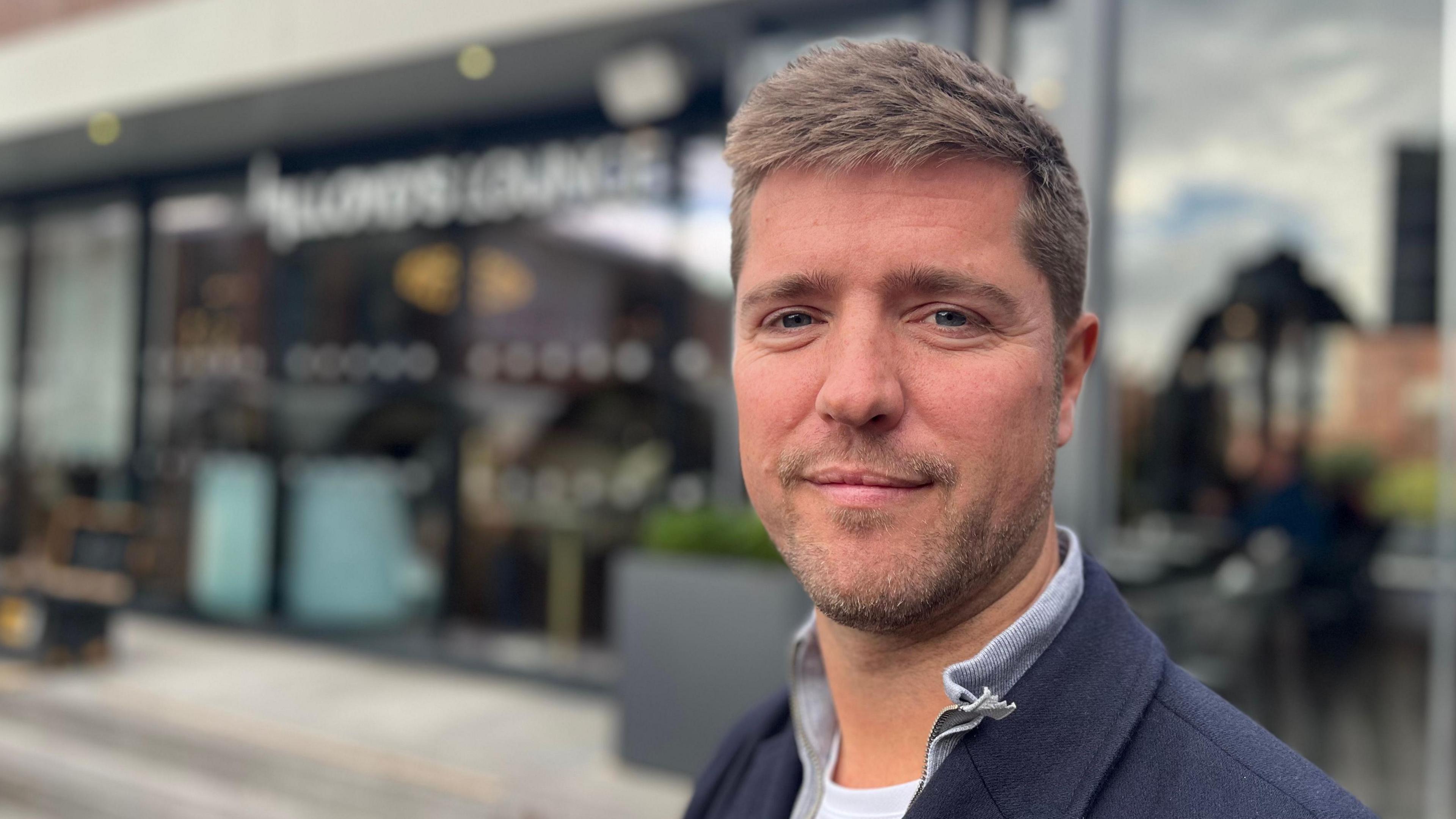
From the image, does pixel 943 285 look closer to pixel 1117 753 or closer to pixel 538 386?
pixel 1117 753

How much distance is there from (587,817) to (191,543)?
15.6 feet

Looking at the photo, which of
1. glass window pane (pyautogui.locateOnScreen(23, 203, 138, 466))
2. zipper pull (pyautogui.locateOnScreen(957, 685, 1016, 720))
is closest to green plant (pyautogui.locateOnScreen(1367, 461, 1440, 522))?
zipper pull (pyautogui.locateOnScreen(957, 685, 1016, 720))

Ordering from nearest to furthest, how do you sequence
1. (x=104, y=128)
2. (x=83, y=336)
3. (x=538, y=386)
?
(x=538, y=386), (x=104, y=128), (x=83, y=336)

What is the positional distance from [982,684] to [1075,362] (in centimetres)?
38

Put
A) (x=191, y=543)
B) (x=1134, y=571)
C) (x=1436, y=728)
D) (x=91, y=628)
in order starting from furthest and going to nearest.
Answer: (x=191, y=543), (x=91, y=628), (x=1134, y=571), (x=1436, y=728)

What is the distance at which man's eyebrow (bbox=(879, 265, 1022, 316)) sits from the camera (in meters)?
1.02

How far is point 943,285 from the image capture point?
3.36 ft

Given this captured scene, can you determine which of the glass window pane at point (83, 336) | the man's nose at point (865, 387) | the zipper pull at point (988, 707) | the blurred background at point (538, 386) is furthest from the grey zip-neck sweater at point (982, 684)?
the glass window pane at point (83, 336)

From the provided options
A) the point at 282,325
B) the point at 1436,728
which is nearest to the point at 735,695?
the point at 1436,728

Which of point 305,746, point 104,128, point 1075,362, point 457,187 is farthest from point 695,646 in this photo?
point 104,128

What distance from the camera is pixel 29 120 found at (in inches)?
267

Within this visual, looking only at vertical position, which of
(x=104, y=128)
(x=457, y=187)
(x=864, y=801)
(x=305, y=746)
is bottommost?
(x=305, y=746)

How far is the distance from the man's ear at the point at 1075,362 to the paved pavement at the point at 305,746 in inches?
113

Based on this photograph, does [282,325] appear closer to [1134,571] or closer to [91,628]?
[91,628]
